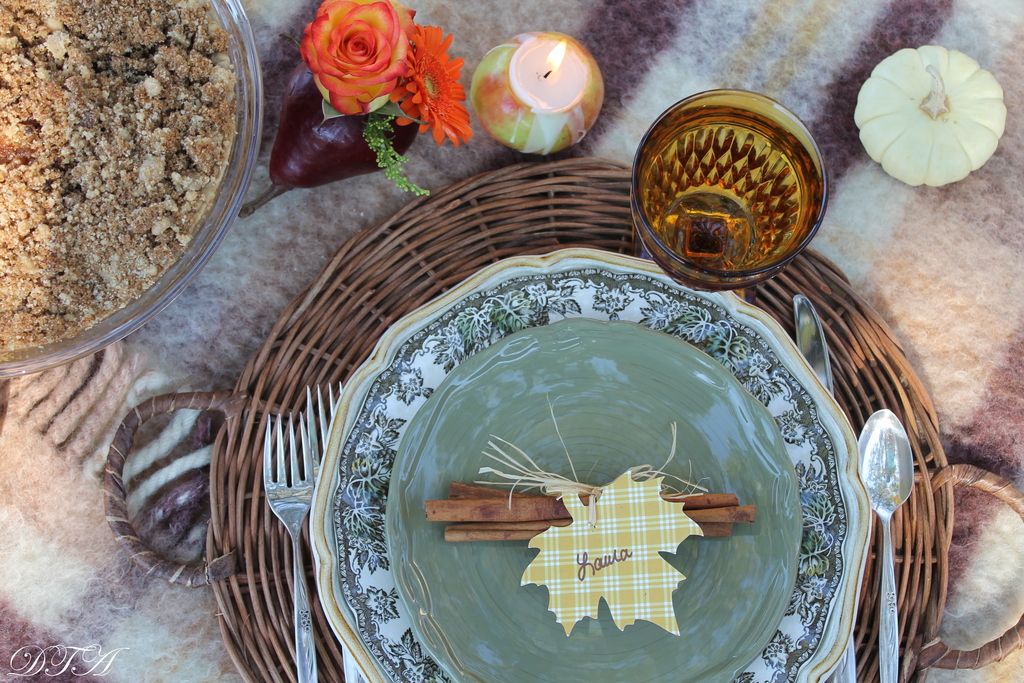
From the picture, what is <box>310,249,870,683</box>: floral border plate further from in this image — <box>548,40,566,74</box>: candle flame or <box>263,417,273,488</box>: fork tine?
<box>548,40,566,74</box>: candle flame

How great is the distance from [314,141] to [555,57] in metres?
0.27

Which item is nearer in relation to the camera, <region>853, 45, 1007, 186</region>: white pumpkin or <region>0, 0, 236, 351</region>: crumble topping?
<region>0, 0, 236, 351</region>: crumble topping

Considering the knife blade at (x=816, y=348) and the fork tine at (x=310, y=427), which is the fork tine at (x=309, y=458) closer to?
the fork tine at (x=310, y=427)

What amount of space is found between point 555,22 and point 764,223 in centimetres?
38

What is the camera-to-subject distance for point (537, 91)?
771 mm

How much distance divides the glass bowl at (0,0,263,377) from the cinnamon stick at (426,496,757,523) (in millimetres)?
350

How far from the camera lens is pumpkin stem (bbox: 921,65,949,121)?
85 cm

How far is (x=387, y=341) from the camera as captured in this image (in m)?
0.72

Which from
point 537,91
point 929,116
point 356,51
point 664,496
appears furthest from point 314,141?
point 929,116

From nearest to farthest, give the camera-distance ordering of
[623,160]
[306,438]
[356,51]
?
[356,51], [306,438], [623,160]

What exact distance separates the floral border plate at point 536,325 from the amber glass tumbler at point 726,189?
63mm

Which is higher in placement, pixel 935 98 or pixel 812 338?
pixel 935 98

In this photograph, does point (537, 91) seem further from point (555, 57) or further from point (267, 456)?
point (267, 456)

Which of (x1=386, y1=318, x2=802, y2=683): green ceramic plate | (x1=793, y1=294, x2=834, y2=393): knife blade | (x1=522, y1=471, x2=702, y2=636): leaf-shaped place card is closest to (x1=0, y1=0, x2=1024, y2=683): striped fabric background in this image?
(x1=793, y1=294, x2=834, y2=393): knife blade
